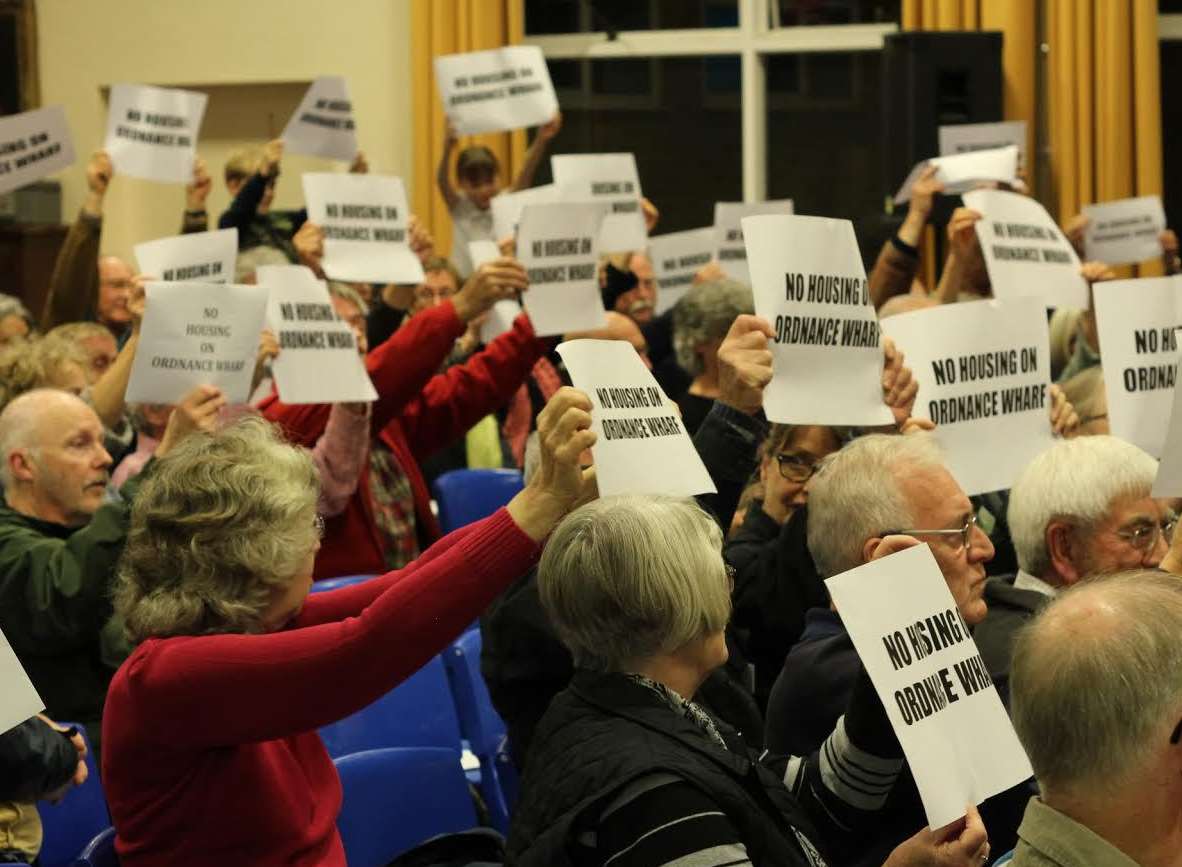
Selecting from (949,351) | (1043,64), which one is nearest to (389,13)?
(1043,64)

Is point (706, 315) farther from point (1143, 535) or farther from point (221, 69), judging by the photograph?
point (221, 69)

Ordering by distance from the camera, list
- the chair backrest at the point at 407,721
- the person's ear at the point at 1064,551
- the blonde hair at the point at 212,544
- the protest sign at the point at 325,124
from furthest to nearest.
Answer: the protest sign at the point at 325,124
the chair backrest at the point at 407,721
the person's ear at the point at 1064,551
the blonde hair at the point at 212,544

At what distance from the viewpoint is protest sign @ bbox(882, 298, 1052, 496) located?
363cm

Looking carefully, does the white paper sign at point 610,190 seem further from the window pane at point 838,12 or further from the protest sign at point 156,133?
the window pane at point 838,12

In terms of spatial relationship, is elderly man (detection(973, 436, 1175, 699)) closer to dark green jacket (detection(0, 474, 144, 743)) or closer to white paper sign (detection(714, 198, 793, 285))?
dark green jacket (detection(0, 474, 144, 743))

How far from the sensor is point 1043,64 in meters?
8.88

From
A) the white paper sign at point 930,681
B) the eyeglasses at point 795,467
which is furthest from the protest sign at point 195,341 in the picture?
the white paper sign at point 930,681

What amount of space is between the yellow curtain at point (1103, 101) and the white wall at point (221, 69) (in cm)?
358

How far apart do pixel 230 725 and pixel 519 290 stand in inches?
94.8

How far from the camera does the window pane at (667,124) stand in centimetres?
997

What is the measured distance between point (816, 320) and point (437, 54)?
6.74 metres

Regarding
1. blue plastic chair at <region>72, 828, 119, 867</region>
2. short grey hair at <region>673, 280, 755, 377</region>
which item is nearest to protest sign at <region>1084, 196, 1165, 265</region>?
short grey hair at <region>673, 280, 755, 377</region>

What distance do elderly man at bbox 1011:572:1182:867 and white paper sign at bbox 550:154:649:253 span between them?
15.0ft

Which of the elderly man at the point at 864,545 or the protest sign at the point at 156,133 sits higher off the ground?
the protest sign at the point at 156,133
